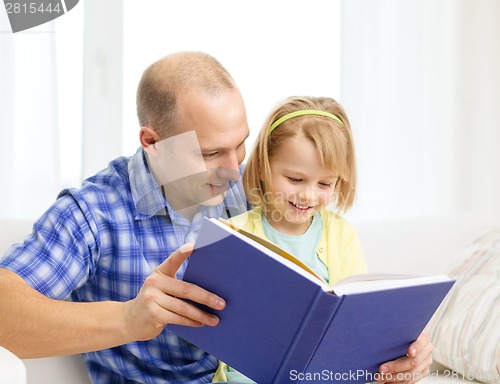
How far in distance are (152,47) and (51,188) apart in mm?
533

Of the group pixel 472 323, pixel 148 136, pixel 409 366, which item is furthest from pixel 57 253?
pixel 472 323

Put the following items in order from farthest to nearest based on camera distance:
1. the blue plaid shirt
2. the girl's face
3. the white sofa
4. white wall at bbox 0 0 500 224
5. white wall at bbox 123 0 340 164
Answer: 1. white wall at bbox 123 0 340 164
2. the white sofa
3. white wall at bbox 0 0 500 224
4. the girl's face
5. the blue plaid shirt

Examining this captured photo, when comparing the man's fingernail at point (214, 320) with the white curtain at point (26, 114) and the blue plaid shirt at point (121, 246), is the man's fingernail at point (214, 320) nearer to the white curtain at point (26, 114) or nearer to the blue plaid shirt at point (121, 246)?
the blue plaid shirt at point (121, 246)

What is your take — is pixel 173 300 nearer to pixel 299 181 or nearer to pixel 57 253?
pixel 57 253

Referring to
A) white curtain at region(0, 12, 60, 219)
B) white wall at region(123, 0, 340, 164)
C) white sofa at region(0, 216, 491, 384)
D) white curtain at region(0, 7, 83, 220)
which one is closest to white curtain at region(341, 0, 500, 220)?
white wall at region(123, 0, 340, 164)

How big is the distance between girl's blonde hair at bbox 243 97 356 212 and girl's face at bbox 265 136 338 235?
1 cm

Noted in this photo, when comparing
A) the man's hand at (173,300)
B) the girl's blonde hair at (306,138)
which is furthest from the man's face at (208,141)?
the man's hand at (173,300)

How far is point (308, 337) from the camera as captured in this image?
1.07m

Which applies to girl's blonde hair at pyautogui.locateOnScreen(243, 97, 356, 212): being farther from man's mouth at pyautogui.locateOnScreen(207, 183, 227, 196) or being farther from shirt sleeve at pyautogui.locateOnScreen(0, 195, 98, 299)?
shirt sleeve at pyautogui.locateOnScreen(0, 195, 98, 299)

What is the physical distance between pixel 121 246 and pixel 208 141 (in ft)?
0.83

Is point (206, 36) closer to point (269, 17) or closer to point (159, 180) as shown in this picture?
point (269, 17)

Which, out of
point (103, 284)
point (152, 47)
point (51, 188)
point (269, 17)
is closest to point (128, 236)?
point (103, 284)

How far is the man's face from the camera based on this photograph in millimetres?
1333

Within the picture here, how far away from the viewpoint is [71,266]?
4.31 ft
